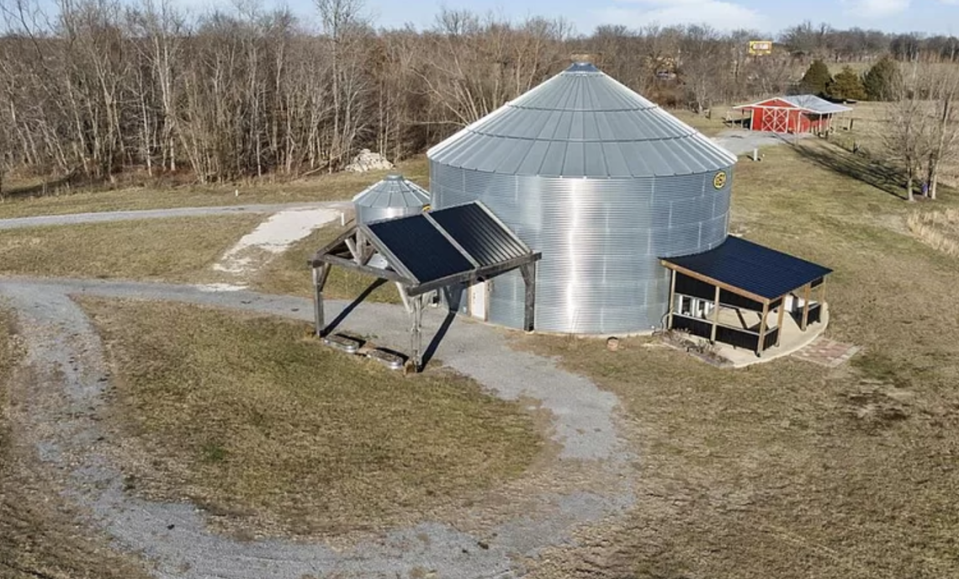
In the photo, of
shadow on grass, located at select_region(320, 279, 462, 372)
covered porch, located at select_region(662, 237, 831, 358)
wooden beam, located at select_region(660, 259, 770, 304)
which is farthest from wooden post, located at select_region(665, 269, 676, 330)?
shadow on grass, located at select_region(320, 279, 462, 372)

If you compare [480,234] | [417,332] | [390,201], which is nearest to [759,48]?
[390,201]

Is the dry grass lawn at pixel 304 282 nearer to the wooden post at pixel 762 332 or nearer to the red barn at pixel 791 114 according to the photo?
the wooden post at pixel 762 332

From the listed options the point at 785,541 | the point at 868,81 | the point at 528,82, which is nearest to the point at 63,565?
the point at 785,541

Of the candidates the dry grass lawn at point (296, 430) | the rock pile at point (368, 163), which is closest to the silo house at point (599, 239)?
the dry grass lawn at point (296, 430)

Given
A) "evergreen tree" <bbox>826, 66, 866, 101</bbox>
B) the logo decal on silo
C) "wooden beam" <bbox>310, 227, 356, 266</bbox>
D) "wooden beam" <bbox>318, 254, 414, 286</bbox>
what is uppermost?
"evergreen tree" <bbox>826, 66, 866, 101</bbox>

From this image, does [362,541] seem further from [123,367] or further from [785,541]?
[123,367]

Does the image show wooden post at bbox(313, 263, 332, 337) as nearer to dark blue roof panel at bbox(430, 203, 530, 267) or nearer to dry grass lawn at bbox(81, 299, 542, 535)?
dry grass lawn at bbox(81, 299, 542, 535)
